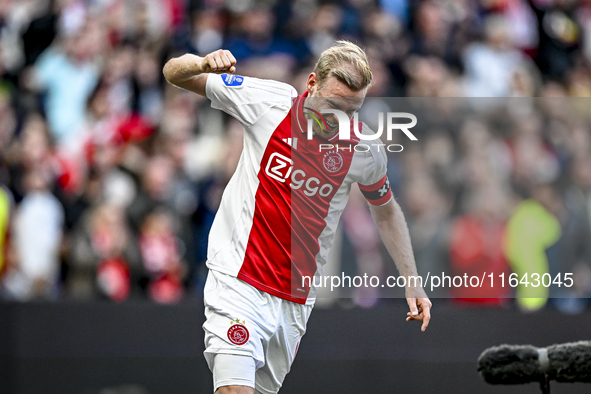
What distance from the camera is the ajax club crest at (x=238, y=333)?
375cm

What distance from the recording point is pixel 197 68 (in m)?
3.76

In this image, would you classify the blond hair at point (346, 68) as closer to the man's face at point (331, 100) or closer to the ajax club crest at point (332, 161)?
the man's face at point (331, 100)

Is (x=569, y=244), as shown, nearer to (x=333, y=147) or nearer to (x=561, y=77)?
(x=333, y=147)

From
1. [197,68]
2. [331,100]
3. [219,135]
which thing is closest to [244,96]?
[197,68]

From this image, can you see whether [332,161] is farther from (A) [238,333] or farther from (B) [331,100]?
(A) [238,333]

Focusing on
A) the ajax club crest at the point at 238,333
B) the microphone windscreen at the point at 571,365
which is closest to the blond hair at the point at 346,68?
the ajax club crest at the point at 238,333

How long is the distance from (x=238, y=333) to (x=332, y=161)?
999mm

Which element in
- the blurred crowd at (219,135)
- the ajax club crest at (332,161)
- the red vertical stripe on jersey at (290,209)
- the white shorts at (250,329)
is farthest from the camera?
the blurred crowd at (219,135)

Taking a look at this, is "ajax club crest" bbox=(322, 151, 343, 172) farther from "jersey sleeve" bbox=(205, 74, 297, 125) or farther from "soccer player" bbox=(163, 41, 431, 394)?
"jersey sleeve" bbox=(205, 74, 297, 125)

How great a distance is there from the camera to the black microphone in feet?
9.89

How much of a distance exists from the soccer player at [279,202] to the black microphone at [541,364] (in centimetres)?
88

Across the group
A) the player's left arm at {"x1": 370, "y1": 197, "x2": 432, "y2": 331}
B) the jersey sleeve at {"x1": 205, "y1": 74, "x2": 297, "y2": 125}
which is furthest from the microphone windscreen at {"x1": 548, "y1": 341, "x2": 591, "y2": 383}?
the jersey sleeve at {"x1": 205, "y1": 74, "x2": 297, "y2": 125}

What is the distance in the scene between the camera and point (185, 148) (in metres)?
7.76

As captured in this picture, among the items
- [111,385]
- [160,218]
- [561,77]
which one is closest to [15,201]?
[160,218]
